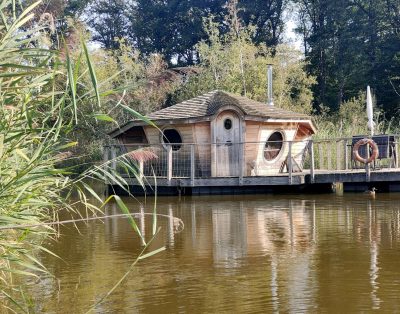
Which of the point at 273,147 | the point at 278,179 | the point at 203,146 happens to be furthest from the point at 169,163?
the point at 273,147

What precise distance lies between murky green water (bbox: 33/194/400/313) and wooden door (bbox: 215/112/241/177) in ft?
17.6

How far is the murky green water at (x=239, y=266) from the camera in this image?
5961mm

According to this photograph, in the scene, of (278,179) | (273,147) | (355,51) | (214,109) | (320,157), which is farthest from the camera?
(355,51)

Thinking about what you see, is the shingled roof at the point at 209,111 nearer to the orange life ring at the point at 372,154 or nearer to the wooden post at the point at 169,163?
the wooden post at the point at 169,163

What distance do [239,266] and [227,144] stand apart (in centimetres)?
1065

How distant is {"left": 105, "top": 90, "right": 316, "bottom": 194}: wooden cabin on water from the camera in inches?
722

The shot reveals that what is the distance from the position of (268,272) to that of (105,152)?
478 inches

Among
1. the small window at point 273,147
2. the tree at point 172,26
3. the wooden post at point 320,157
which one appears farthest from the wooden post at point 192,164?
the tree at point 172,26

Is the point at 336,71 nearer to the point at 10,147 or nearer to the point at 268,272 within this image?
the point at 268,272

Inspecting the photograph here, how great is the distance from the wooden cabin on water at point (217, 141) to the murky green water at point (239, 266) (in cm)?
534

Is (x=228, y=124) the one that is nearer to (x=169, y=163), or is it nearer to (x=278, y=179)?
(x=169, y=163)

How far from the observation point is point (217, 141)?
18.7 meters

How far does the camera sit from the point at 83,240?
1003cm

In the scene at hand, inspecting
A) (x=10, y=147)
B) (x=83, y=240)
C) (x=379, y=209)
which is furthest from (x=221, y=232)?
(x=10, y=147)
